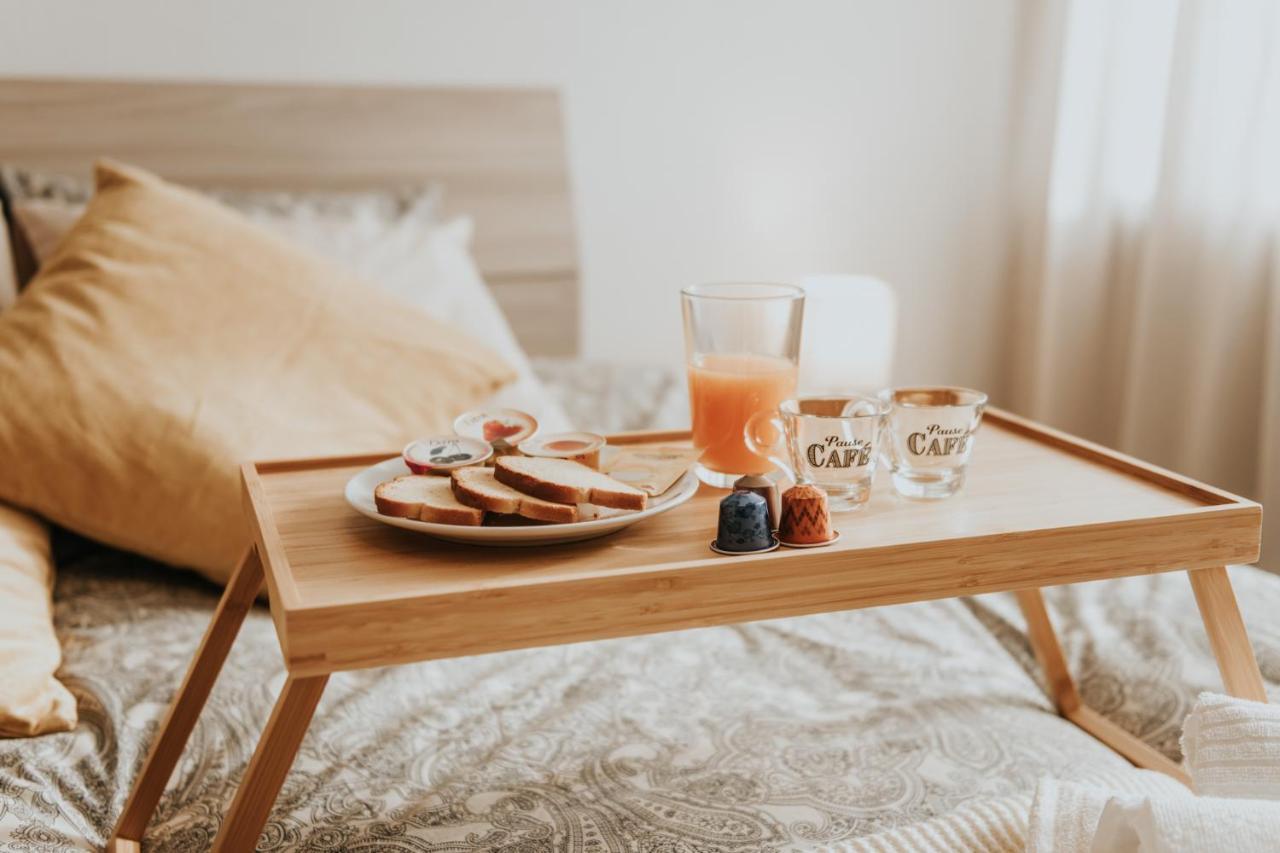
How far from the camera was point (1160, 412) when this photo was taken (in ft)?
8.60

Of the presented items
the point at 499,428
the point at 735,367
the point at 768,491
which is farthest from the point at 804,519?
the point at 499,428

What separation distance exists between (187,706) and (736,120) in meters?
2.16

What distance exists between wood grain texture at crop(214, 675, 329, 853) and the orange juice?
0.49 meters

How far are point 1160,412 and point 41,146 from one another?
2.40m

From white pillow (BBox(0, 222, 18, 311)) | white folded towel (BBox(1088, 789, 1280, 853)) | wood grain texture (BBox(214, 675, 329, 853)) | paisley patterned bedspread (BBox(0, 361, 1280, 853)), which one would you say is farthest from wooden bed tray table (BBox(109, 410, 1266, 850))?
white pillow (BBox(0, 222, 18, 311))

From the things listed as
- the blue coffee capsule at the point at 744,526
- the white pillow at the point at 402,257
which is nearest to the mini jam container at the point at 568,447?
the blue coffee capsule at the point at 744,526

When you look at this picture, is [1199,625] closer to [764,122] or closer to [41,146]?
[764,122]

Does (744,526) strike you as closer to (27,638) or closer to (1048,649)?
(1048,649)

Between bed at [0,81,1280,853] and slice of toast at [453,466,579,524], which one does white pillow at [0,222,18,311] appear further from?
slice of toast at [453,466,579,524]

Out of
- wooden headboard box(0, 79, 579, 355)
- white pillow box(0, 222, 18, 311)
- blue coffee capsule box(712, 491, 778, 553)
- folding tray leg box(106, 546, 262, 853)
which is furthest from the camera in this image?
wooden headboard box(0, 79, 579, 355)

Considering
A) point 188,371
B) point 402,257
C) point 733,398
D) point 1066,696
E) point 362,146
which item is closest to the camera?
point 733,398

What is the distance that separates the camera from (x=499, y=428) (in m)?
1.23

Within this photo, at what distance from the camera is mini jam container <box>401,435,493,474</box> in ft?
3.67

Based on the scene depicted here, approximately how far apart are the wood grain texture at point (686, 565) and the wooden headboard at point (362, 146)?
145 centimetres
